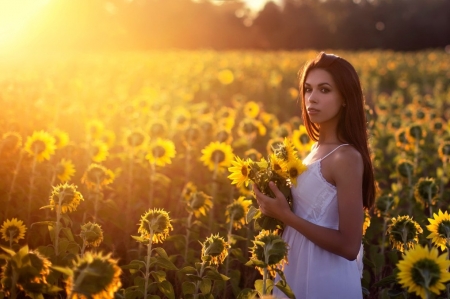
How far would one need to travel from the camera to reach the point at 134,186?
4184 mm

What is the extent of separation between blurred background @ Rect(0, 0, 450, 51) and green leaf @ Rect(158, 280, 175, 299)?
127 feet

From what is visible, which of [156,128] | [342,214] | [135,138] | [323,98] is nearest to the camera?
[342,214]

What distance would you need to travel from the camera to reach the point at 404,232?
2508mm

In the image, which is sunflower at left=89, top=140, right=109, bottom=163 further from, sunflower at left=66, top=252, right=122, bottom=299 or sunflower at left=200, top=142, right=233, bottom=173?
sunflower at left=66, top=252, right=122, bottom=299

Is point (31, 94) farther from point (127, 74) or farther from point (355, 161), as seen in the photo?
point (127, 74)

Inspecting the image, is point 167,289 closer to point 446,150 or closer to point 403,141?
point 446,150

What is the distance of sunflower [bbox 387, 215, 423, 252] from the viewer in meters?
2.50

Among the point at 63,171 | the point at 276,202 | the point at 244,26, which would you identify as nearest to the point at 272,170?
the point at 276,202

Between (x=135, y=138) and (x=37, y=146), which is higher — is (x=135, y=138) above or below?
above

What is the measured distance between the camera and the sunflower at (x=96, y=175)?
10.2 feet

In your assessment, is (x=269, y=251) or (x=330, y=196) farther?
(x=330, y=196)

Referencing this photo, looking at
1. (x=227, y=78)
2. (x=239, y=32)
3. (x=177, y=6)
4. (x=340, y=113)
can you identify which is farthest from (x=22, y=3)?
(x=177, y=6)

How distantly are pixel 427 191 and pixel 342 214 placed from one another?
4.06 feet

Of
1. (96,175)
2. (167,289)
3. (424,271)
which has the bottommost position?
(167,289)
